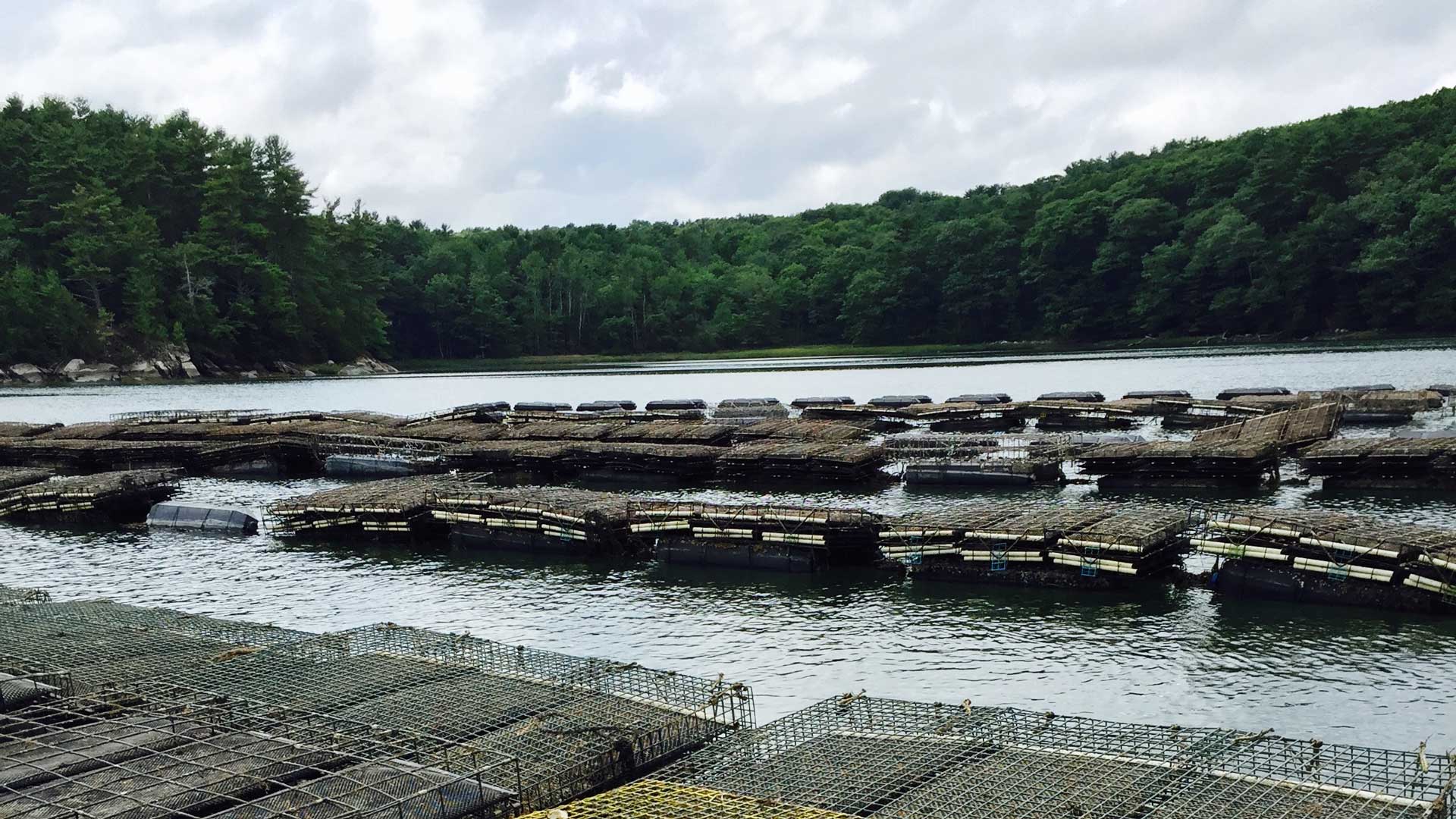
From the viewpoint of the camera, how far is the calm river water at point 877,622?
31453mm

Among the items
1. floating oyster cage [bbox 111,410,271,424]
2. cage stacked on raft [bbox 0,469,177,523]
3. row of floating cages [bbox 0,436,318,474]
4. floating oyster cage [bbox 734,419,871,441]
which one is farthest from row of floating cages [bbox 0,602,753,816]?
floating oyster cage [bbox 111,410,271,424]

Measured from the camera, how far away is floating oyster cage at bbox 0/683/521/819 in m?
19.6

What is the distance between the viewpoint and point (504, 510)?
189ft

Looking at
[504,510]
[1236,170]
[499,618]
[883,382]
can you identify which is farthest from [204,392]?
[1236,170]

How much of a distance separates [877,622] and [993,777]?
19.9 m

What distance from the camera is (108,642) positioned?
112ft

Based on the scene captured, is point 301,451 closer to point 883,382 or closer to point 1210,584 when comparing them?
point 1210,584

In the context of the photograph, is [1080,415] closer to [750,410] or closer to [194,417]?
[750,410]

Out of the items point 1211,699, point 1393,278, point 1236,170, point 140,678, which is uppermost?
point 1236,170

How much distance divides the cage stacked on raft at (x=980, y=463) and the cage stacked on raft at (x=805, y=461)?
262 centimetres

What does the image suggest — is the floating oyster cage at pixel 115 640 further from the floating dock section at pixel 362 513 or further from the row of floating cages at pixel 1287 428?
the row of floating cages at pixel 1287 428

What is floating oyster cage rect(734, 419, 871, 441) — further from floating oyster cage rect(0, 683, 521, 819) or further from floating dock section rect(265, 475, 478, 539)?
floating oyster cage rect(0, 683, 521, 819)

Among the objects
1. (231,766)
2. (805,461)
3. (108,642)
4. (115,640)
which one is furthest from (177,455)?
(231,766)

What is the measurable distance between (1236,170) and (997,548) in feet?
588
